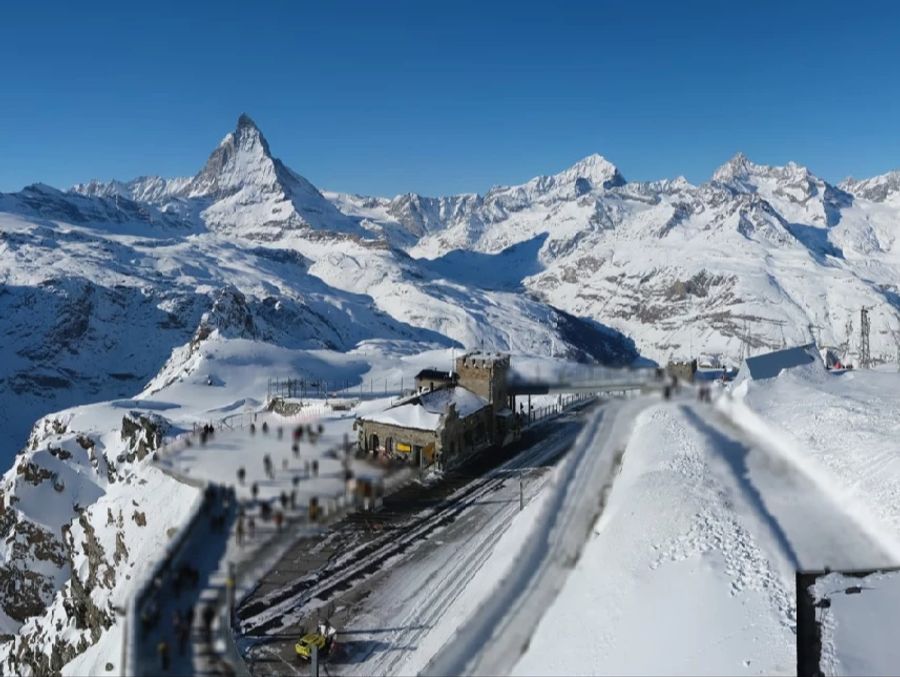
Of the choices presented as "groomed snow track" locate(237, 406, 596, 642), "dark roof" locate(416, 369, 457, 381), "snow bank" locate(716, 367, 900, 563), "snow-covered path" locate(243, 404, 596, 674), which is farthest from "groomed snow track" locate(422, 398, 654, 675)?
"dark roof" locate(416, 369, 457, 381)

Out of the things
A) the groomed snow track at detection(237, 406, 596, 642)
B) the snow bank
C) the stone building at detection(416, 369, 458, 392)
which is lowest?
the groomed snow track at detection(237, 406, 596, 642)

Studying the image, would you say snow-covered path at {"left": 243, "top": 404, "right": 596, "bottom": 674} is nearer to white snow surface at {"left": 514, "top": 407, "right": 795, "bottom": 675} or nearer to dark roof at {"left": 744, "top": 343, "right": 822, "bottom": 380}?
white snow surface at {"left": 514, "top": 407, "right": 795, "bottom": 675}

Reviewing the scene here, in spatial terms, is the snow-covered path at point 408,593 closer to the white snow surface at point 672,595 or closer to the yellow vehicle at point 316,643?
the yellow vehicle at point 316,643

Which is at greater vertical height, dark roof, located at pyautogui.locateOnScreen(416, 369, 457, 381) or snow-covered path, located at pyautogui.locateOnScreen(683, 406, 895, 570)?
dark roof, located at pyautogui.locateOnScreen(416, 369, 457, 381)

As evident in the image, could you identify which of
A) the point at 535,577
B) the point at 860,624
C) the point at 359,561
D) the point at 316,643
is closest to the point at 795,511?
the point at 860,624

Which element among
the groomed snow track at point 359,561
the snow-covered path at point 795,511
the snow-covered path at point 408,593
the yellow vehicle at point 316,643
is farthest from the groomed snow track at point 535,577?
the snow-covered path at point 795,511

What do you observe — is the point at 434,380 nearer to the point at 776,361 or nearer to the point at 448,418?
the point at 448,418
